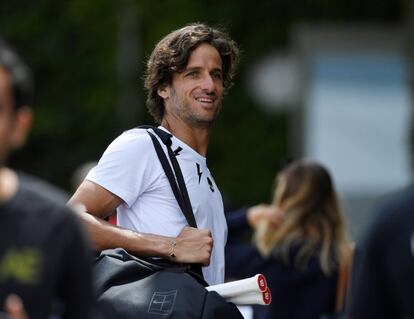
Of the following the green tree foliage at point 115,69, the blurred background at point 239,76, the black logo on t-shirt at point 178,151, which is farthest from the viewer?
the green tree foliage at point 115,69

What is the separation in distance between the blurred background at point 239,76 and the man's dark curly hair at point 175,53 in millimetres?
12024

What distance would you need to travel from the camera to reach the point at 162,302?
5.41 meters

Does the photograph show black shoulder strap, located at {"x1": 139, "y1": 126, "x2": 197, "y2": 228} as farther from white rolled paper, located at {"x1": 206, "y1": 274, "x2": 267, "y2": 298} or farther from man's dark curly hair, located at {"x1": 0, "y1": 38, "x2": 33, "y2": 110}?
man's dark curly hair, located at {"x1": 0, "y1": 38, "x2": 33, "y2": 110}

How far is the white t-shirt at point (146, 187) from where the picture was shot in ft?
18.9

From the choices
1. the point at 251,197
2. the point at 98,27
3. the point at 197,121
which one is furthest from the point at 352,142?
the point at 197,121

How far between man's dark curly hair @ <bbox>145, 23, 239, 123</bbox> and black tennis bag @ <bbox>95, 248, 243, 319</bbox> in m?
0.87

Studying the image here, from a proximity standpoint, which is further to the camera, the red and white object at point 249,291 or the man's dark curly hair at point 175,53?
the man's dark curly hair at point 175,53

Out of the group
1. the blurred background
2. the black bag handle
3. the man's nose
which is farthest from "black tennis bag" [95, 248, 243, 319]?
the blurred background

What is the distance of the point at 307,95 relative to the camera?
57.5 feet

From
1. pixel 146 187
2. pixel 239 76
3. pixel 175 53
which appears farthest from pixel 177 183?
pixel 239 76

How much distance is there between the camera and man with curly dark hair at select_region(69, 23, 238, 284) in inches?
223

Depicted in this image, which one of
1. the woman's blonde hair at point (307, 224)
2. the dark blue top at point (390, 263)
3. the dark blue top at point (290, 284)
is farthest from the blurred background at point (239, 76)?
the dark blue top at point (390, 263)

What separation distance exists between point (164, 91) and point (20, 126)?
7.78 feet

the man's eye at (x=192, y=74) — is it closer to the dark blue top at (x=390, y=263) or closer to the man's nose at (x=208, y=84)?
the man's nose at (x=208, y=84)
